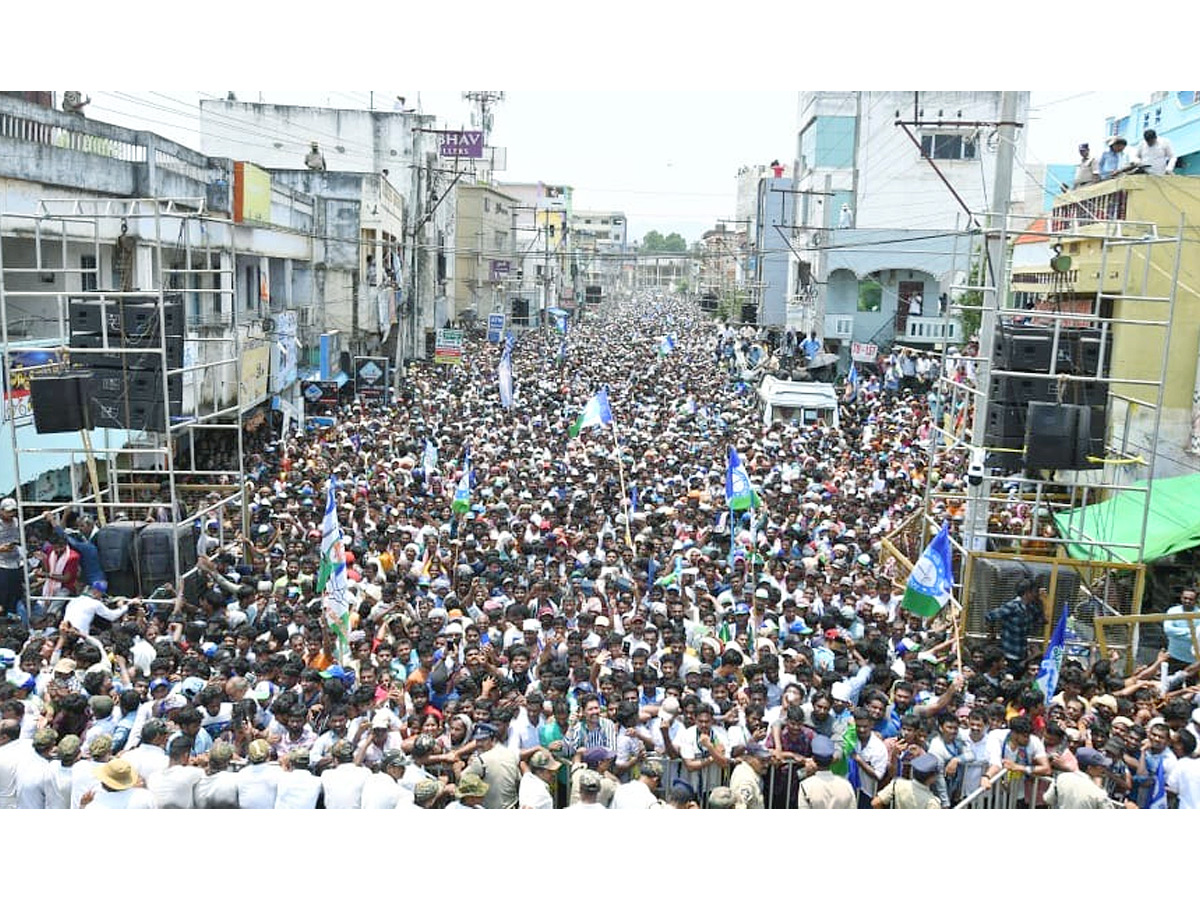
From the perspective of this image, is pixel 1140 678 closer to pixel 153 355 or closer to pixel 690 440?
pixel 153 355

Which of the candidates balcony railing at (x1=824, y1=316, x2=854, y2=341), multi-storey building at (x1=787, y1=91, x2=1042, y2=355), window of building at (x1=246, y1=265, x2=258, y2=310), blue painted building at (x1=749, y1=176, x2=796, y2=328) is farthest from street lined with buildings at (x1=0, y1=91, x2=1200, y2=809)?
blue painted building at (x1=749, y1=176, x2=796, y2=328)

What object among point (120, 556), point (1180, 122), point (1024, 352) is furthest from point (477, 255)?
point (1024, 352)

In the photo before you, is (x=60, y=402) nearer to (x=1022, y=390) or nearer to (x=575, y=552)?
(x=575, y=552)

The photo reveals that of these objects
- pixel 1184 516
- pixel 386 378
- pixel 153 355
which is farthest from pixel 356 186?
pixel 1184 516

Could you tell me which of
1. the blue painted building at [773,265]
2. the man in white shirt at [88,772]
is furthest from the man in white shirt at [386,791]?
the blue painted building at [773,265]

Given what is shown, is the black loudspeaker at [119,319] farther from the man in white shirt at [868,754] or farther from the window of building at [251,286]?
the window of building at [251,286]
